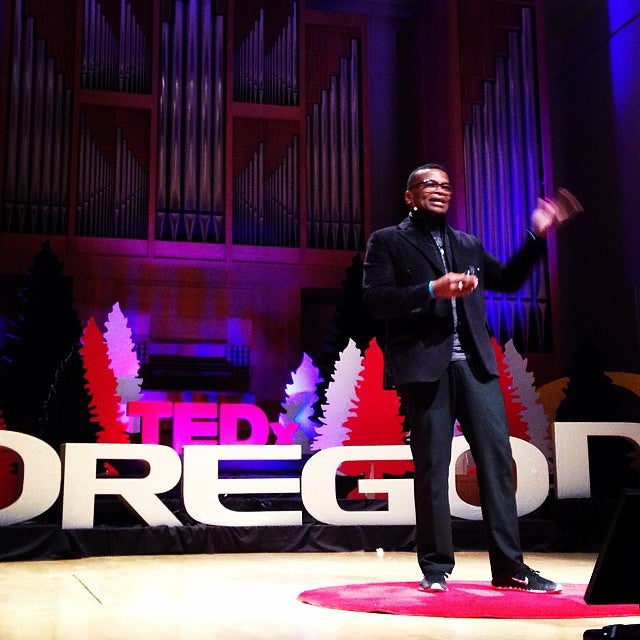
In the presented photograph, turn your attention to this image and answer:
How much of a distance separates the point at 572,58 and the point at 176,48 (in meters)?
4.33

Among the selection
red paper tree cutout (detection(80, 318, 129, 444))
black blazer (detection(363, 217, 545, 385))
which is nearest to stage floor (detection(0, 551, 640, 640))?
black blazer (detection(363, 217, 545, 385))

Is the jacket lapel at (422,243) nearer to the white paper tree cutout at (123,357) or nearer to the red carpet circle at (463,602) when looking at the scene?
the red carpet circle at (463,602)

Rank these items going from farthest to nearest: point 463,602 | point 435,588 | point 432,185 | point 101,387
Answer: point 101,387 < point 432,185 < point 435,588 < point 463,602

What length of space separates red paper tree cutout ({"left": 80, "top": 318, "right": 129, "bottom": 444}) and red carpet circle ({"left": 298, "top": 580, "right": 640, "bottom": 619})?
14.0 ft

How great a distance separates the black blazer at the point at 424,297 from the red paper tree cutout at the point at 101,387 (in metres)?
4.28

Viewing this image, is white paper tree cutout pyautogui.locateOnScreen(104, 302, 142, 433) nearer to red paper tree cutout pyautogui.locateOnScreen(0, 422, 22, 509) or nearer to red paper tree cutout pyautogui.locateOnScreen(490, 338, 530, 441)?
red paper tree cutout pyautogui.locateOnScreen(0, 422, 22, 509)

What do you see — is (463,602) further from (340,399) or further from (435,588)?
(340,399)

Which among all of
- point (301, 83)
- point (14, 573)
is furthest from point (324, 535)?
point (301, 83)

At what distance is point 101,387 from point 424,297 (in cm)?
475

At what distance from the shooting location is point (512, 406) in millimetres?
6664

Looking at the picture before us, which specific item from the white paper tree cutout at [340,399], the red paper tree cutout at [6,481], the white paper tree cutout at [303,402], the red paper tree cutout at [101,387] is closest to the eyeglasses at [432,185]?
the red paper tree cutout at [6,481]

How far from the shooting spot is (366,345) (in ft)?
25.3

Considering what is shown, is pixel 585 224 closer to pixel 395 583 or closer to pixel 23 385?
pixel 23 385

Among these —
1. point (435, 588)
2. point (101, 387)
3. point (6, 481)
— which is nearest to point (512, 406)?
point (101, 387)
